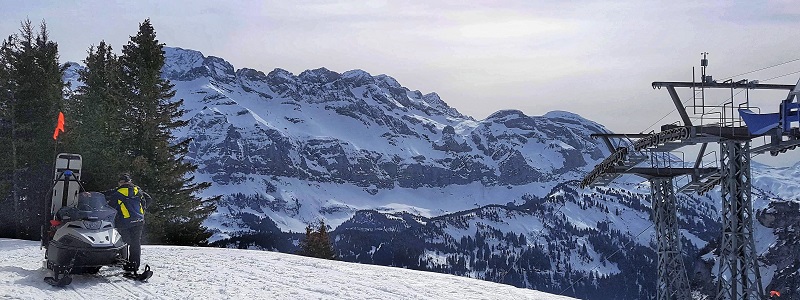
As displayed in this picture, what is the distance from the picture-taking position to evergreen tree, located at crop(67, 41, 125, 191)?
33.6 m

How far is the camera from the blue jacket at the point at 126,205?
16.0m

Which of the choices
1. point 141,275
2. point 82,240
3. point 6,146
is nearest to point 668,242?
point 141,275

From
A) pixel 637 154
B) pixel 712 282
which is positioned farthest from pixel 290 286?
pixel 712 282

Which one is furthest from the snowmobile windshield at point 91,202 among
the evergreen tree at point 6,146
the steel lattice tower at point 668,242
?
the evergreen tree at point 6,146

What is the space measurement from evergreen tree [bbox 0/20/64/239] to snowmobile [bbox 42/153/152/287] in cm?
1895

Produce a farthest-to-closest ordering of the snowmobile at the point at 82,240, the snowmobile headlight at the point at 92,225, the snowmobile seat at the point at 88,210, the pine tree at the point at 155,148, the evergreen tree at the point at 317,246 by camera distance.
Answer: the evergreen tree at the point at 317,246, the pine tree at the point at 155,148, the snowmobile seat at the point at 88,210, the snowmobile headlight at the point at 92,225, the snowmobile at the point at 82,240

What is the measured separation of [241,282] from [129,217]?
2.76 m

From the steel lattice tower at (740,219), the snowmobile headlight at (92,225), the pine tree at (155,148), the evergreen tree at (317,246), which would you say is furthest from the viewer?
the evergreen tree at (317,246)

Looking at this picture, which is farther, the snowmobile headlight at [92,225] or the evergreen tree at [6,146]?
the evergreen tree at [6,146]

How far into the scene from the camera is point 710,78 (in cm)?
2105

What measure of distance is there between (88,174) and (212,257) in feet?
50.0

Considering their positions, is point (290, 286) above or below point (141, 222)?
below

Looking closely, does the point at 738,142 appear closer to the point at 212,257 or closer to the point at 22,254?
the point at 212,257

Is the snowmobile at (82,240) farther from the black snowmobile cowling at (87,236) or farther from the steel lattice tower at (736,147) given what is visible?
the steel lattice tower at (736,147)
